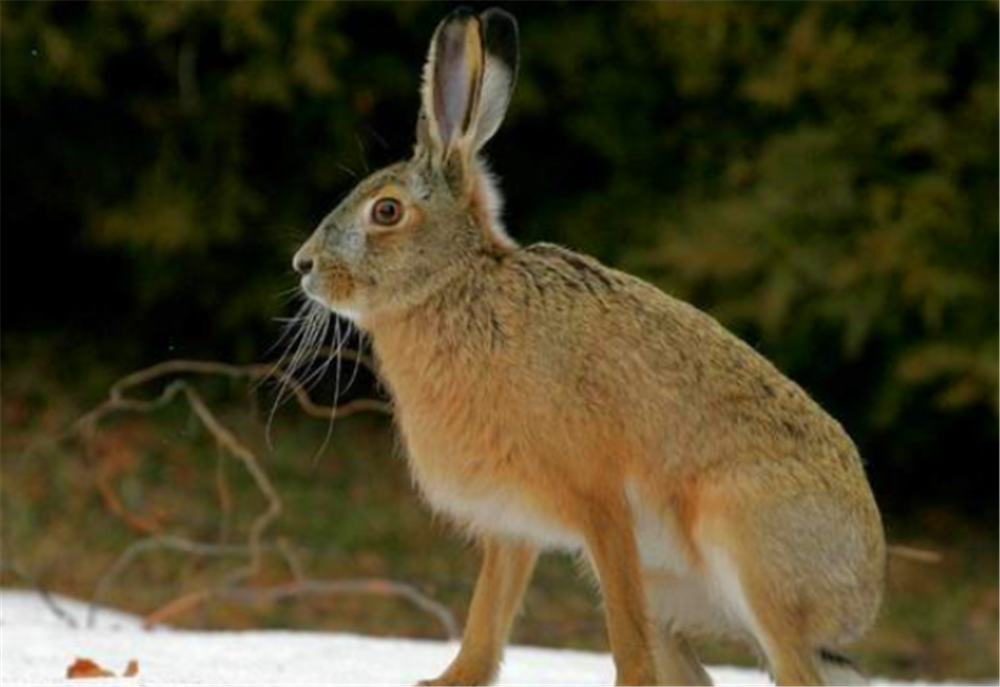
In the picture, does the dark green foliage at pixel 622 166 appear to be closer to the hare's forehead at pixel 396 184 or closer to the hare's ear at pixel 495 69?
the hare's ear at pixel 495 69

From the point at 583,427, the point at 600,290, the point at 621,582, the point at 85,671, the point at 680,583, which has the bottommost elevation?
the point at 85,671

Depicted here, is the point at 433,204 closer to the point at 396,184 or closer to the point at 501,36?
the point at 396,184

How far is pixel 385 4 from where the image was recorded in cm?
1132

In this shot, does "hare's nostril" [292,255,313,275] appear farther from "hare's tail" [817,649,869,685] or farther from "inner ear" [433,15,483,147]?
"hare's tail" [817,649,869,685]

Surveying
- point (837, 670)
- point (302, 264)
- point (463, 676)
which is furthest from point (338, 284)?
point (837, 670)

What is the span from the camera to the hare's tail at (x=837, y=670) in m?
4.77

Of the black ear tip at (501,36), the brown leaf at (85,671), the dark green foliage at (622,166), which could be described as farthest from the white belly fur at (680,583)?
the dark green foliage at (622,166)

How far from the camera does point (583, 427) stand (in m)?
4.57

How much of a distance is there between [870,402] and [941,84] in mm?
1750

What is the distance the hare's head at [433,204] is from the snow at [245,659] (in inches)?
39.8

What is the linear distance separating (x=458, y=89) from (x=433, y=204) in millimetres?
273

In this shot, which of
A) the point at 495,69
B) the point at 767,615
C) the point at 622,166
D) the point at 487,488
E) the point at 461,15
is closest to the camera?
the point at 767,615

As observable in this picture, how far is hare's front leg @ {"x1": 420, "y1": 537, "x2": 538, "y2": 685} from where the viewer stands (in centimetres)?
494

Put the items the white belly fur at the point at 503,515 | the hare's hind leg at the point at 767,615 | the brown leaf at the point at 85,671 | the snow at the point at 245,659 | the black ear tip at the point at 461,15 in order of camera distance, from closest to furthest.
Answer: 1. the hare's hind leg at the point at 767,615
2. the white belly fur at the point at 503,515
3. the black ear tip at the point at 461,15
4. the brown leaf at the point at 85,671
5. the snow at the point at 245,659
